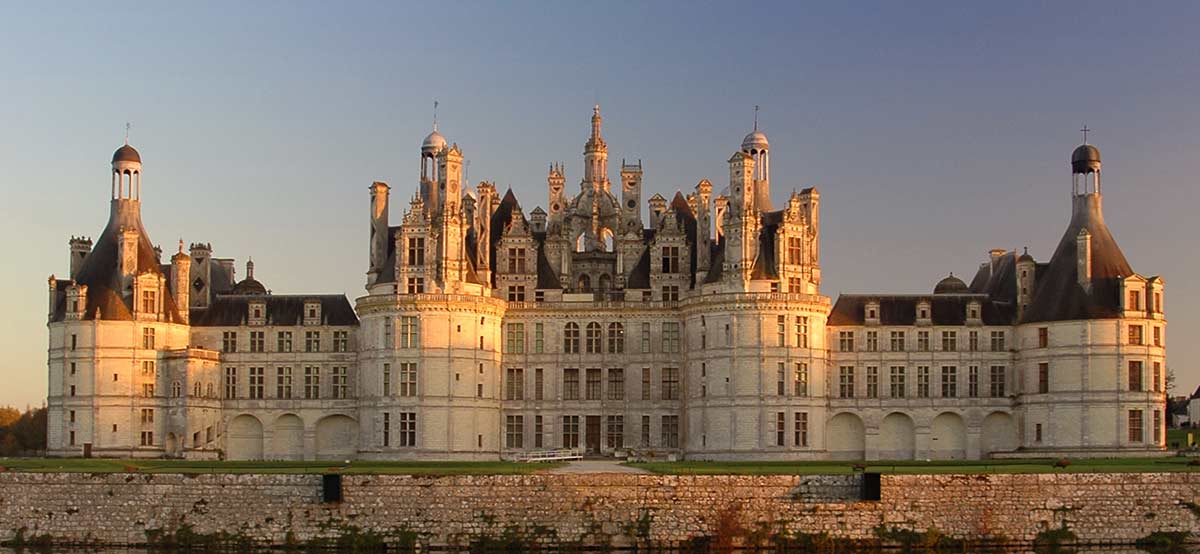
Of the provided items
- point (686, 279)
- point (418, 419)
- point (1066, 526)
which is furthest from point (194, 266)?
point (1066, 526)

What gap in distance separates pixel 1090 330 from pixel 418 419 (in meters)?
29.0

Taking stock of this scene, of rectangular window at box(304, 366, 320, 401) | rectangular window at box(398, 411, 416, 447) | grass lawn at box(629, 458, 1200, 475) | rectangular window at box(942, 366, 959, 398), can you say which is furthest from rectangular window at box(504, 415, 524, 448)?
rectangular window at box(942, 366, 959, 398)

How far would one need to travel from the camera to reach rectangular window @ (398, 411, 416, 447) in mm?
89188

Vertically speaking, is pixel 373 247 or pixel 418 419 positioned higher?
pixel 373 247

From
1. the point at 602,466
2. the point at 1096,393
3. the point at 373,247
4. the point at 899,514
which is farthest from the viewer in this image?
the point at 373,247

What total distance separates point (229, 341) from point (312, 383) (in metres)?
4.26

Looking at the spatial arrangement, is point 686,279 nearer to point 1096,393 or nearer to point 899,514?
point 1096,393

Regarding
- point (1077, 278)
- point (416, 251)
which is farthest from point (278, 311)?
point (1077, 278)

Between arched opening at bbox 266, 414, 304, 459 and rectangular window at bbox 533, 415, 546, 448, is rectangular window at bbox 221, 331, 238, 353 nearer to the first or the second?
arched opening at bbox 266, 414, 304, 459

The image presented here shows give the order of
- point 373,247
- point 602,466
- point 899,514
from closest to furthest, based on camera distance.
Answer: point 899,514 < point 602,466 < point 373,247

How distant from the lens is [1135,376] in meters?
89.3

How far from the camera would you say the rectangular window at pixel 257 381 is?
9488 centimetres

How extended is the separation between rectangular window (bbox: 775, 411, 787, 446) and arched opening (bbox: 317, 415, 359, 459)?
62.7 feet

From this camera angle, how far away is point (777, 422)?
89000 mm
